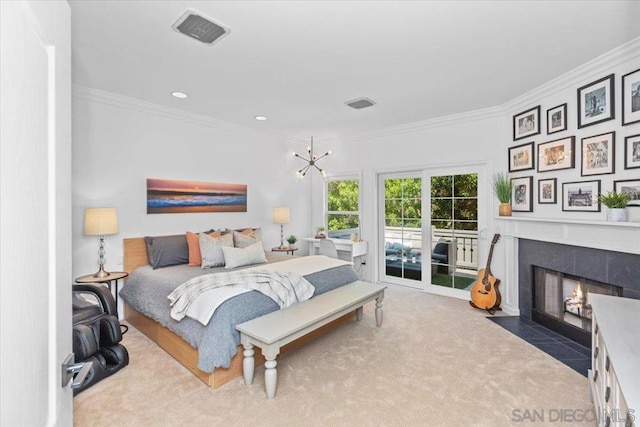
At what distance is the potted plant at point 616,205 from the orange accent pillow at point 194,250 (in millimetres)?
4111

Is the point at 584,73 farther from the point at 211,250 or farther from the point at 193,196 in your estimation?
the point at 193,196

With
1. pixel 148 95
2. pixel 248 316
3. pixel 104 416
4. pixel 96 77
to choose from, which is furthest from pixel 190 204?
pixel 104 416

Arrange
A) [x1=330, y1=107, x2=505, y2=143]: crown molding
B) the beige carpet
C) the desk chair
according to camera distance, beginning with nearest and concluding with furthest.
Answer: the beige carpet, [x1=330, y1=107, x2=505, y2=143]: crown molding, the desk chair

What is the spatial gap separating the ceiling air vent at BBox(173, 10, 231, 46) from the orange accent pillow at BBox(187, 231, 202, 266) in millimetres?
2322

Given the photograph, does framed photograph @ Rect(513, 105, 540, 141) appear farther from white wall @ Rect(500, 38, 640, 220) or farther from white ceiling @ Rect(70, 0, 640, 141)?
white ceiling @ Rect(70, 0, 640, 141)

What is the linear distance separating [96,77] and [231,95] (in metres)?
1.29

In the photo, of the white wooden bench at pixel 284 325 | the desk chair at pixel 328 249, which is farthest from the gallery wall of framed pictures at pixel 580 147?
the desk chair at pixel 328 249

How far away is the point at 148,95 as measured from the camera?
11.8 feet

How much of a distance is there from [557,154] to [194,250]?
4242 millimetres

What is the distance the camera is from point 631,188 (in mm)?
2631

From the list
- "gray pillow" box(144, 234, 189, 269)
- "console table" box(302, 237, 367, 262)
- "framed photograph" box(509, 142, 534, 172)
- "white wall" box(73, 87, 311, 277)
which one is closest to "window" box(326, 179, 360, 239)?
"console table" box(302, 237, 367, 262)

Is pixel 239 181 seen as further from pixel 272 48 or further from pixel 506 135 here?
pixel 506 135

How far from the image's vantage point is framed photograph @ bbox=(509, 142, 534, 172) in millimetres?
3682

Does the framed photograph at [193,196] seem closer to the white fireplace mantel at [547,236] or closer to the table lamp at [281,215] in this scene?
the table lamp at [281,215]
